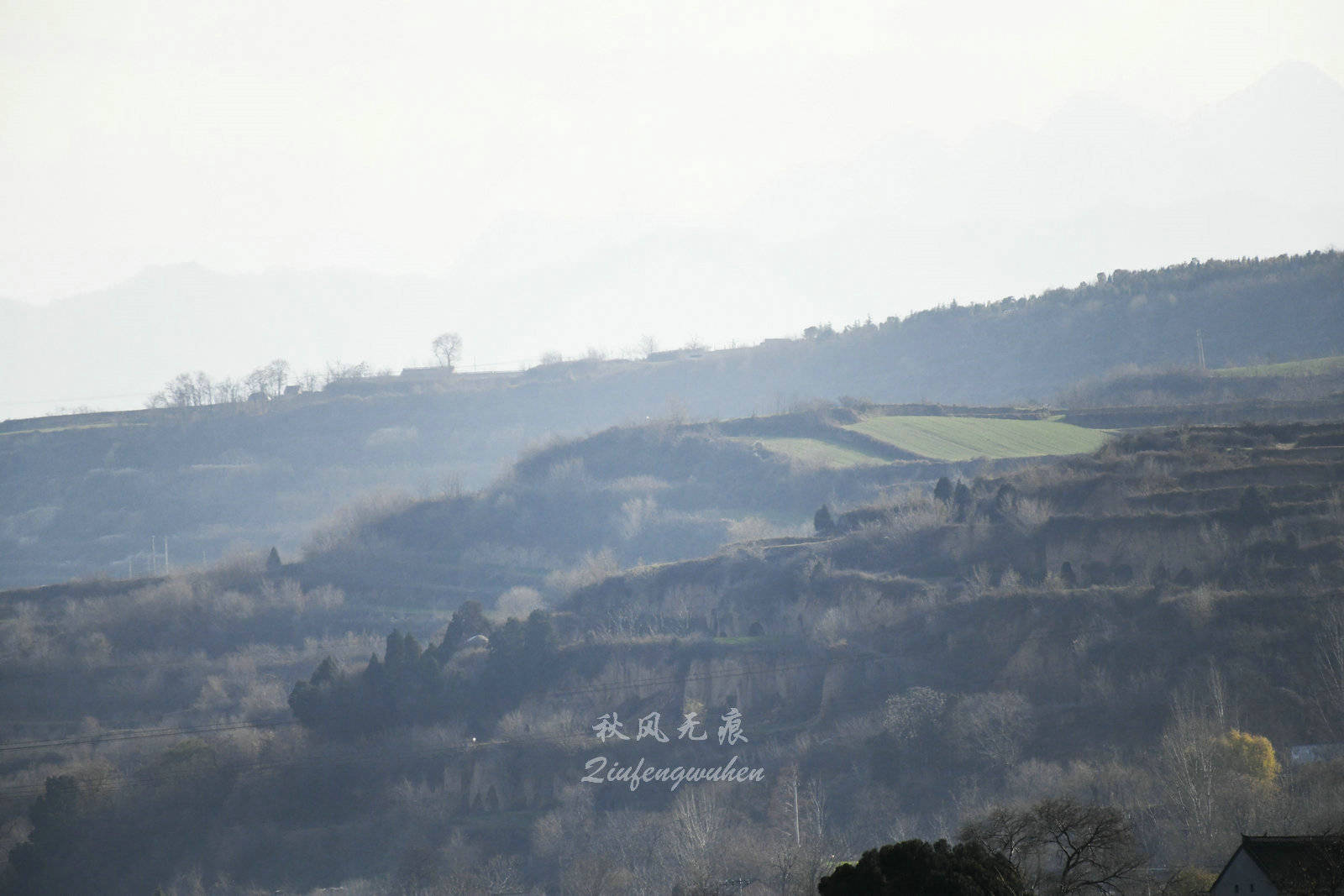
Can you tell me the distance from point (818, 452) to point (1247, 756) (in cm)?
7895

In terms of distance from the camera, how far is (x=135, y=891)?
A: 76312 millimetres

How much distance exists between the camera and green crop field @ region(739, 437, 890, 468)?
133 m

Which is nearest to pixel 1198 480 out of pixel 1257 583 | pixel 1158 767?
pixel 1257 583

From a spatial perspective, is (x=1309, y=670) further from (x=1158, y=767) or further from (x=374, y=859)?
(x=374, y=859)

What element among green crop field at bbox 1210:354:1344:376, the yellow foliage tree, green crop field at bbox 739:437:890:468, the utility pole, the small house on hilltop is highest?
green crop field at bbox 1210:354:1344:376

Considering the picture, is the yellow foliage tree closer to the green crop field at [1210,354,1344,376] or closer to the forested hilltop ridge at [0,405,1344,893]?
the forested hilltop ridge at [0,405,1344,893]

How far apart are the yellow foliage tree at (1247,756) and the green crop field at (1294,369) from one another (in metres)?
75.1

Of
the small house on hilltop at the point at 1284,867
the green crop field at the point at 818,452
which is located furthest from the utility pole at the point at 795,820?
the green crop field at the point at 818,452

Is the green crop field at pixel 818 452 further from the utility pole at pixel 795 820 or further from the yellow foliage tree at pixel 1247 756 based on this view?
the yellow foliage tree at pixel 1247 756

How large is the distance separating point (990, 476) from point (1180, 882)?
64176mm

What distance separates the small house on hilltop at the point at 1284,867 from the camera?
3566 cm

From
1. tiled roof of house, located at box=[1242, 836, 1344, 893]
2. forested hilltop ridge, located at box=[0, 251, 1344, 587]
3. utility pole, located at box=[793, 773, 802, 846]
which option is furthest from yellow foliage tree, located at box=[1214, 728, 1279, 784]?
forested hilltop ridge, located at box=[0, 251, 1344, 587]

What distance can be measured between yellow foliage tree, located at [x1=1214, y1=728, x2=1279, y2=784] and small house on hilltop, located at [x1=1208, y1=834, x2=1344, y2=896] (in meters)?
20.0

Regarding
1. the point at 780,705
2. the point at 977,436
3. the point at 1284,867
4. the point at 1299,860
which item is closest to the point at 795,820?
the point at 780,705
